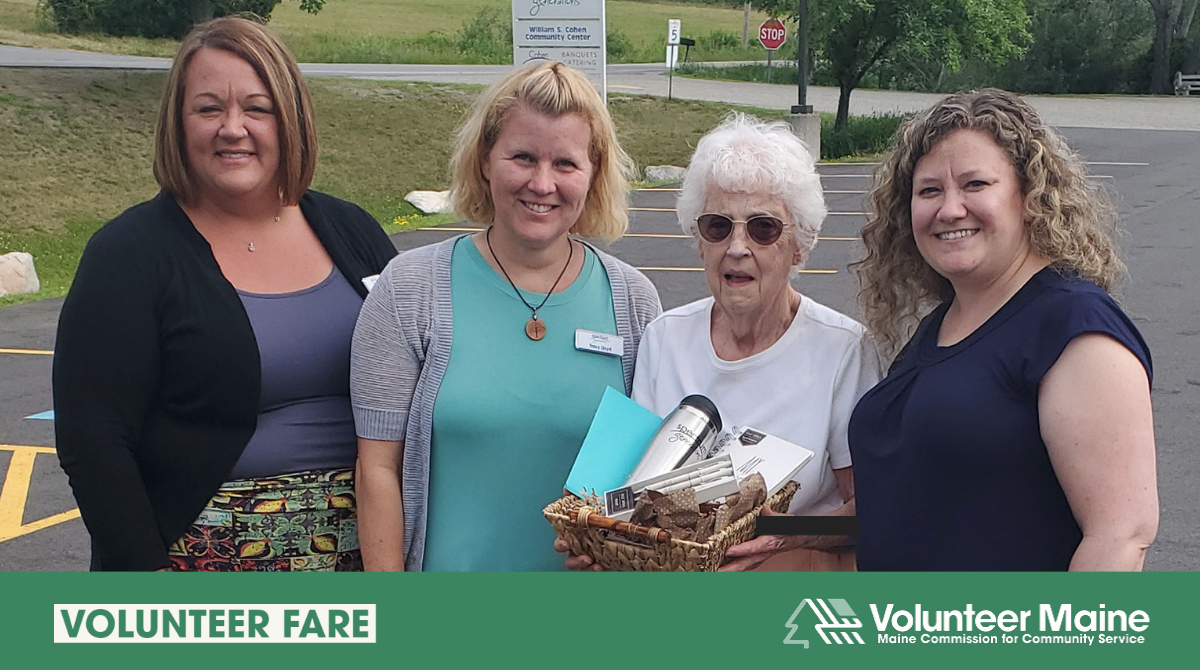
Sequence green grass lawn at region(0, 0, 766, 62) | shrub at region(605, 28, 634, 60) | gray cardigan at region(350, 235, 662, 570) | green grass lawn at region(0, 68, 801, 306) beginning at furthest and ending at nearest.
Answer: shrub at region(605, 28, 634, 60) → green grass lawn at region(0, 0, 766, 62) → green grass lawn at region(0, 68, 801, 306) → gray cardigan at region(350, 235, 662, 570)

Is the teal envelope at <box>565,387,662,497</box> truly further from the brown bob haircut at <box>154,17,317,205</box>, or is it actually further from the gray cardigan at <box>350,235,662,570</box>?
the brown bob haircut at <box>154,17,317,205</box>

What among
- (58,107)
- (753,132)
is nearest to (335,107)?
(58,107)

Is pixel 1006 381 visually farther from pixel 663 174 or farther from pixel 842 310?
pixel 663 174

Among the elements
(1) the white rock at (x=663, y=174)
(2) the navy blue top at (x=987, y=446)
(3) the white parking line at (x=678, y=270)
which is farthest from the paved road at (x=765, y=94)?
(2) the navy blue top at (x=987, y=446)

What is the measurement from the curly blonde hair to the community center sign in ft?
45.9

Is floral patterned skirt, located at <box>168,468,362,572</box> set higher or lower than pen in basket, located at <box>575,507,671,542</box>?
lower

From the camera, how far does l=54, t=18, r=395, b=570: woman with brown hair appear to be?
8.09ft

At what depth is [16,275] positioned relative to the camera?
12.1m

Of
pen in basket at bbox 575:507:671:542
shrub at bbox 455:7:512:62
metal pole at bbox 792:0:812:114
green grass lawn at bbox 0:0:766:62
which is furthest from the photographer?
shrub at bbox 455:7:512:62

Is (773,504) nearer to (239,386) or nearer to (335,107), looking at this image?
(239,386)

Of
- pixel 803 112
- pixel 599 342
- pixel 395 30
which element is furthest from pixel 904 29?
pixel 395 30

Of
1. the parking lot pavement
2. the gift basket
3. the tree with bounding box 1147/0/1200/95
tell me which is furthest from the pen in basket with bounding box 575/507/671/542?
the tree with bounding box 1147/0/1200/95

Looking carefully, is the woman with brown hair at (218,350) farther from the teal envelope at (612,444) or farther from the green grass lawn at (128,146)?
the green grass lawn at (128,146)

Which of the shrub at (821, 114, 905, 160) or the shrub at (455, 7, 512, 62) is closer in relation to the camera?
the shrub at (821, 114, 905, 160)
